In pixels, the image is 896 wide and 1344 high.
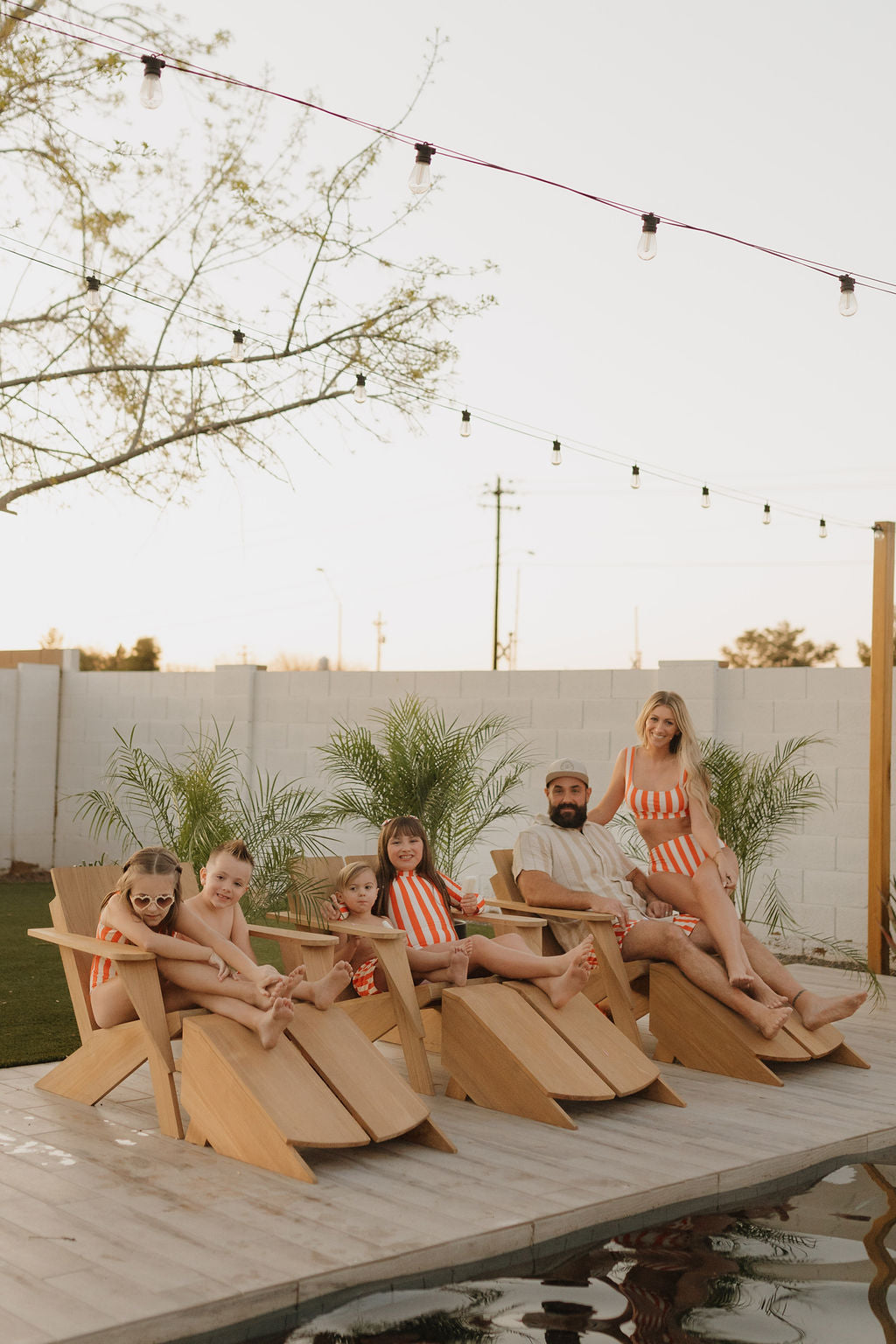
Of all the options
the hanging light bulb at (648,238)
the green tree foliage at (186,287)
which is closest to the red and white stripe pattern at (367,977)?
the hanging light bulb at (648,238)

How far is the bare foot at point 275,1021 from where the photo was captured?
11.6 ft

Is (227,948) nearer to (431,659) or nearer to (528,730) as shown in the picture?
(528,730)

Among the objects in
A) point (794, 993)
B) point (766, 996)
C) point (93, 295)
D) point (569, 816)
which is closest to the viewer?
point (766, 996)

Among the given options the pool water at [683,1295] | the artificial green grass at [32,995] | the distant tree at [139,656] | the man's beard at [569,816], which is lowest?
the artificial green grass at [32,995]

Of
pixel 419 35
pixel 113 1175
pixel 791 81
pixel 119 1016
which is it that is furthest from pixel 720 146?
pixel 113 1175

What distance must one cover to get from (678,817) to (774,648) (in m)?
33.2

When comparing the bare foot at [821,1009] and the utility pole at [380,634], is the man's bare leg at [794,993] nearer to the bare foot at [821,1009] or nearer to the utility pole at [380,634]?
the bare foot at [821,1009]

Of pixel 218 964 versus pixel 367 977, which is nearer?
pixel 218 964

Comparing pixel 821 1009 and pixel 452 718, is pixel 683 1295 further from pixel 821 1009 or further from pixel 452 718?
pixel 452 718

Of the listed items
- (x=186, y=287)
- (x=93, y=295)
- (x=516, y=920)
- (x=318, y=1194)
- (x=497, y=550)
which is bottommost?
(x=318, y=1194)

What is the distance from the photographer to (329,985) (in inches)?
152

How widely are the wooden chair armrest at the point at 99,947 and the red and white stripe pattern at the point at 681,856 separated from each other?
223 centimetres

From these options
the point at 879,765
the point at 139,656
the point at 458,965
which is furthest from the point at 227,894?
the point at 139,656

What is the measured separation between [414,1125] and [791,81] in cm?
604
